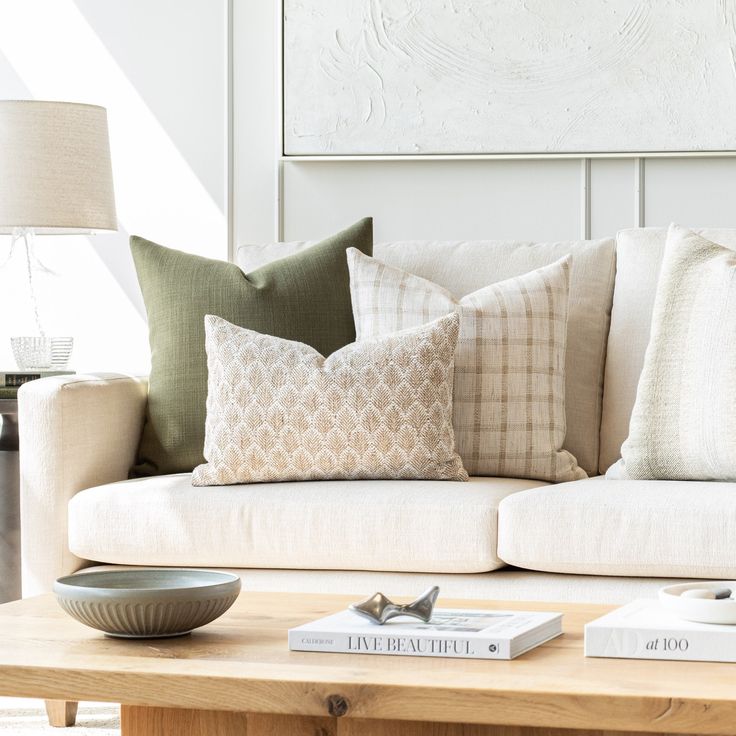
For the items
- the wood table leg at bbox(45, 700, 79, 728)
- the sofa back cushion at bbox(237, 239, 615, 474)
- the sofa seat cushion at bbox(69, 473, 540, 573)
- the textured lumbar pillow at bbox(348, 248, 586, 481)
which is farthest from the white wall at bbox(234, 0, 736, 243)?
the wood table leg at bbox(45, 700, 79, 728)

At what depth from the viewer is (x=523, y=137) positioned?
10.8 ft

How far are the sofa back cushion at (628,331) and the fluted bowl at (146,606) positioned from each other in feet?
4.75

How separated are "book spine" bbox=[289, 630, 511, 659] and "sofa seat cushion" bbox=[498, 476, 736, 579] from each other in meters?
0.85

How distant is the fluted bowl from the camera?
1.25 m

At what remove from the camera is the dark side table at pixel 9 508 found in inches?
96.1

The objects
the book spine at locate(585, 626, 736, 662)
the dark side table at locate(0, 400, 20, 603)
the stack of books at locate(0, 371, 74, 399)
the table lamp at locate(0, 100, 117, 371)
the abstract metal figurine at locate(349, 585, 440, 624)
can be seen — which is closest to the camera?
the book spine at locate(585, 626, 736, 662)

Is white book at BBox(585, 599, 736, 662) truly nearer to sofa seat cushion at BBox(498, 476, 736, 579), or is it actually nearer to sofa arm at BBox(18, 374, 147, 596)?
sofa seat cushion at BBox(498, 476, 736, 579)

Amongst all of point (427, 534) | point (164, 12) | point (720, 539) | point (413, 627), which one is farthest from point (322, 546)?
point (164, 12)

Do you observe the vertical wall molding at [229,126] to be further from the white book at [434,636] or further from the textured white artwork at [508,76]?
the white book at [434,636]

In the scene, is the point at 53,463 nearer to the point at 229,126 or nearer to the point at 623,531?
the point at 623,531

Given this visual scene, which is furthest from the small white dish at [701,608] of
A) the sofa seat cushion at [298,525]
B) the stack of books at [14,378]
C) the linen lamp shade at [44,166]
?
Result: the linen lamp shade at [44,166]

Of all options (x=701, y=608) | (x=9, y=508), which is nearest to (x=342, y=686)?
(x=701, y=608)

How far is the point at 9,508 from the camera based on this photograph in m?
2.47

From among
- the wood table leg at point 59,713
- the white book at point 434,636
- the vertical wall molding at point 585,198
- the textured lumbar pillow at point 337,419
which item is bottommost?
the wood table leg at point 59,713
